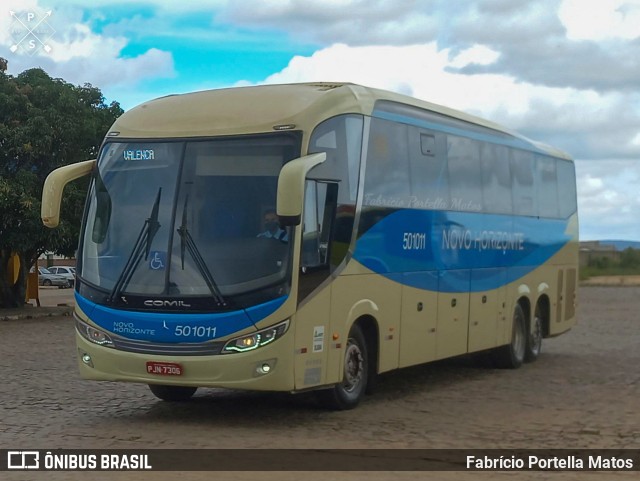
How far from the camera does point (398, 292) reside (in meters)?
13.9

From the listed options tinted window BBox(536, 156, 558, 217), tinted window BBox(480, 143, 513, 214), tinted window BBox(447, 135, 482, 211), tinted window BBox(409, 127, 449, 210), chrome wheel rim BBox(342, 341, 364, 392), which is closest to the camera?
chrome wheel rim BBox(342, 341, 364, 392)

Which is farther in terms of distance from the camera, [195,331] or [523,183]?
[523,183]

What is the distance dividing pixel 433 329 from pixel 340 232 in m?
3.23

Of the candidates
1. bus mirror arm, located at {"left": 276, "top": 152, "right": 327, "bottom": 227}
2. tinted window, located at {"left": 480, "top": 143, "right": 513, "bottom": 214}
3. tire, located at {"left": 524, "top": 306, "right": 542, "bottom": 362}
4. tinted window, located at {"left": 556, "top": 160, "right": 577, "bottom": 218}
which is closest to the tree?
tinted window, located at {"left": 556, "top": 160, "right": 577, "bottom": 218}

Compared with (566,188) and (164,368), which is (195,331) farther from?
(566,188)

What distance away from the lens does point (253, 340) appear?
11.3m

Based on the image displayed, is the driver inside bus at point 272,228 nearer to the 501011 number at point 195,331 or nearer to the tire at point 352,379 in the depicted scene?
the 501011 number at point 195,331

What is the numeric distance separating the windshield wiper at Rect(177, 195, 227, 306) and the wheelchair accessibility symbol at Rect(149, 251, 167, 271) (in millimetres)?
207

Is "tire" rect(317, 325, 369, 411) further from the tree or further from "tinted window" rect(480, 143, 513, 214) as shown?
the tree

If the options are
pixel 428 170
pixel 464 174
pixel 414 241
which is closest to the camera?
pixel 414 241

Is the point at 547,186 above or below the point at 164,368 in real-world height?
above

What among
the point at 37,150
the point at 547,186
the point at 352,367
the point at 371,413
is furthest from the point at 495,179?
the point at 37,150

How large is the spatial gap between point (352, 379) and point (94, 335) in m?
2.95

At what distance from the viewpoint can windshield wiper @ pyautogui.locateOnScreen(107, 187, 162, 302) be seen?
1170 centimetres
